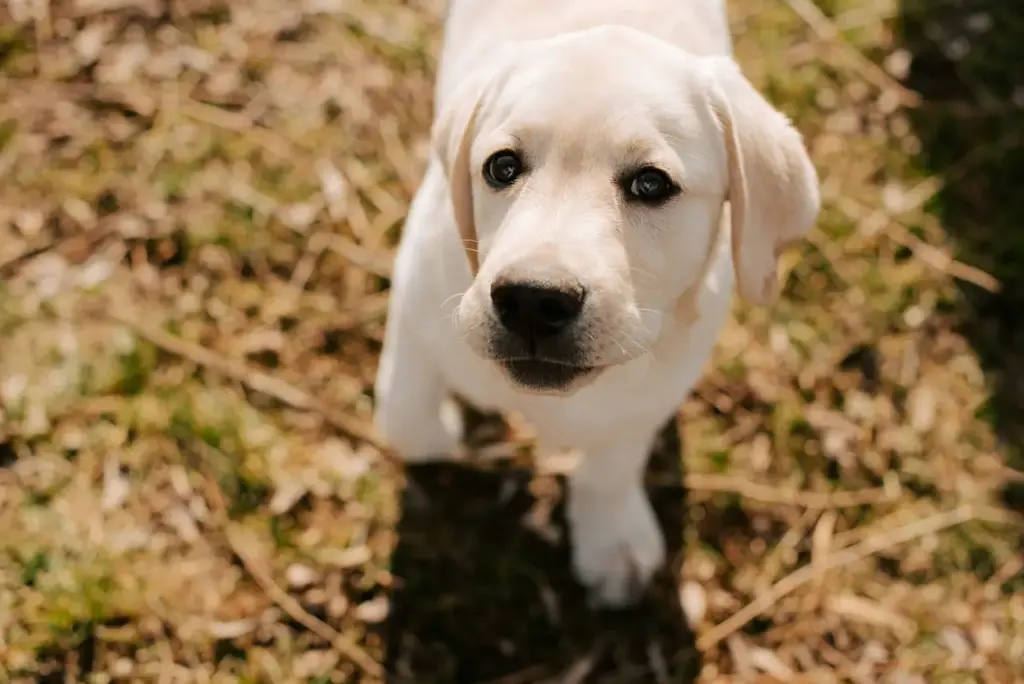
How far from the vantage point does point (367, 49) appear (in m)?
4.20

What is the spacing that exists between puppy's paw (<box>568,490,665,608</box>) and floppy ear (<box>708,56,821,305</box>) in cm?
108

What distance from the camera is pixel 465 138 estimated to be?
2307mm

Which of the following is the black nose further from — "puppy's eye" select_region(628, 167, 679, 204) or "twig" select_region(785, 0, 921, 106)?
"twig" select_region(785, 0, 921, 106)

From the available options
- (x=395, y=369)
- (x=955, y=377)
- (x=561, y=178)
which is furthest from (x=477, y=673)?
(x=955, y=377)

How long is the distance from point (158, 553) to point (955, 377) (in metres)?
2.85

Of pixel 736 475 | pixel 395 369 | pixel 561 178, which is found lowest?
pixel 736 475

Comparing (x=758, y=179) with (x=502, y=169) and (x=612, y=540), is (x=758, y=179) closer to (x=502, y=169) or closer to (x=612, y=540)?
(x=502, y=169)

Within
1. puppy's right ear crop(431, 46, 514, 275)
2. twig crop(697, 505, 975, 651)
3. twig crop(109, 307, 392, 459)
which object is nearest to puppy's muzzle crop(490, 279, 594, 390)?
puppy's right ear crop(431, 46, 514, 275)

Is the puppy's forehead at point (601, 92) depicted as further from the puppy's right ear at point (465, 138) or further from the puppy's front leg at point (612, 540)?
the puppy's front leg at point (612, 540)

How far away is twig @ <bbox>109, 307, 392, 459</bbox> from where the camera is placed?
3402 millimetres

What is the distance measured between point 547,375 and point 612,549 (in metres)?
1.17

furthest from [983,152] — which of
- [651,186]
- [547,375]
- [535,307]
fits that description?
[535,307]

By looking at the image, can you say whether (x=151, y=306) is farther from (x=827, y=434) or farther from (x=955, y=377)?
(x=955, y=377)

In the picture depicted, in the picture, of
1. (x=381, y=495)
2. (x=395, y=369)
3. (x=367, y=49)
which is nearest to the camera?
(x=395, y=369)
